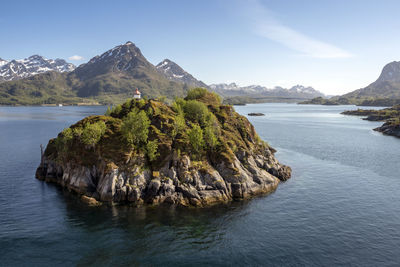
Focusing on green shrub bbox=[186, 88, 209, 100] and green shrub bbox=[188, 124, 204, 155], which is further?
Answer: green shrub bbox=[186, 88, 209, 100]

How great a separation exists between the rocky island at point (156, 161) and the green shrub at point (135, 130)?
0.27 metres

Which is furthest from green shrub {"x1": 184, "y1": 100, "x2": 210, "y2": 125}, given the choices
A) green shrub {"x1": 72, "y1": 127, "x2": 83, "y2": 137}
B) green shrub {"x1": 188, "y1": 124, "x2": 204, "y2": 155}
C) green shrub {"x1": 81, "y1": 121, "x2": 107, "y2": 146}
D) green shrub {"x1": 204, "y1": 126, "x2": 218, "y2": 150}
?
green shrub {"x1": 72, "y1": 127, "x2": 83, "y2": 137}

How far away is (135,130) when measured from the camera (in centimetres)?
7094

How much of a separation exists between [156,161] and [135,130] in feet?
35.9

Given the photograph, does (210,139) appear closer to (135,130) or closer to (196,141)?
(196,141)

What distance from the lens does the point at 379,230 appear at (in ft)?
165

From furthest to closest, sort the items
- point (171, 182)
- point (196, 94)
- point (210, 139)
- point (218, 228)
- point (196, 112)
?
point (196, 94)
point (196, 112)
point (210, 139)
point (171, 182)
point (218, 228)

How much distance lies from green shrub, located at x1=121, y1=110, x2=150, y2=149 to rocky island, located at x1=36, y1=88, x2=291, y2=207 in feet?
0.89

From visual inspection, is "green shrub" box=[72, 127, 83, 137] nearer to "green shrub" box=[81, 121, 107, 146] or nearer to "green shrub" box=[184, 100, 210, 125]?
"green shrub" box=[81, 121, 107, 146]

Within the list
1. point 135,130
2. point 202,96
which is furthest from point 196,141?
point 202,96

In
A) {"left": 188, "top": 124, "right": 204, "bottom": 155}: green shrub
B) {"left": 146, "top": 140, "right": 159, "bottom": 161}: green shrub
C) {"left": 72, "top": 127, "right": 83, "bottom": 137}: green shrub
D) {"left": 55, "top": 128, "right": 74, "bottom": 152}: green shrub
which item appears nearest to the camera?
{"left": 146, "top": 140, "right": 159, "bottom": 161}: green shrub

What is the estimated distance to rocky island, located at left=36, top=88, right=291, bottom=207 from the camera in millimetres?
62250

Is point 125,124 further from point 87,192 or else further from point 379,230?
point 379,230

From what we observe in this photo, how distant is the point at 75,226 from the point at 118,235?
10.1 meters
